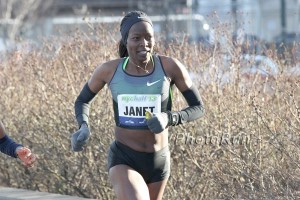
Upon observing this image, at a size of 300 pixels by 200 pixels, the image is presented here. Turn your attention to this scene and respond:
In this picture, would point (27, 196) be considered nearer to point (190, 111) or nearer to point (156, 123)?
point (190, 111)

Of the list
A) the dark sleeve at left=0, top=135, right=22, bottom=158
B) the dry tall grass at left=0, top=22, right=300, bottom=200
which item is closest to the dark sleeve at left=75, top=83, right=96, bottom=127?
the dark sleeve at left=0, top=135, right=22, bottom=158

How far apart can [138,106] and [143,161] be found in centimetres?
33

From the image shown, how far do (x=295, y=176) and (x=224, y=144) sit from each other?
2.51 feet

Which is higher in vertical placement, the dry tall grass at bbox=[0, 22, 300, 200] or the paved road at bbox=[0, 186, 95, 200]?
the dry tall grass at bbox=[0, 22, 300, 200]

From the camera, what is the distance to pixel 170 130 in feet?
24.4

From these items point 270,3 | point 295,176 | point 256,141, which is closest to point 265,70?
point 256,141

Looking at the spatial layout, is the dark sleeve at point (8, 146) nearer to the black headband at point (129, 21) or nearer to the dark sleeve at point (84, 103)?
the dark sleeve at point (84, 103)

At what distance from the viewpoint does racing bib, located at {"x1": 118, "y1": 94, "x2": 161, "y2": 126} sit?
543cm

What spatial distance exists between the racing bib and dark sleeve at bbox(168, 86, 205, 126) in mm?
185

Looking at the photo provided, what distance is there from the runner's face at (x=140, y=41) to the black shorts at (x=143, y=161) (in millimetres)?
565

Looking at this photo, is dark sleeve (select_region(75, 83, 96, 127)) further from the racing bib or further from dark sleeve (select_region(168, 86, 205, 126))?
dark sleeve (select_region(168, 86, 205, 126))

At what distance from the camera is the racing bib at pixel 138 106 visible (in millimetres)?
5434

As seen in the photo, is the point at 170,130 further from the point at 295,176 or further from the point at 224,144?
the point at 295,176

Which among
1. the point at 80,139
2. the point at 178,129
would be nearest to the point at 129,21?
the point at 80,139
